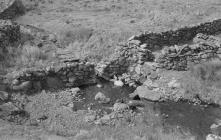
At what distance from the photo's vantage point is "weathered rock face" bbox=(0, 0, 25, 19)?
68.9ft

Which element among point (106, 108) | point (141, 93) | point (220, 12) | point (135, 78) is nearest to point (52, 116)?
point (106, 108)

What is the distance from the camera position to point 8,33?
16.5m

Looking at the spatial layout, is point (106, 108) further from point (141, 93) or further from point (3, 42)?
point (3, 42)

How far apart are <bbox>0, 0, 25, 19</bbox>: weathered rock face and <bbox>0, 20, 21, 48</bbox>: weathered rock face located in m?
4.26

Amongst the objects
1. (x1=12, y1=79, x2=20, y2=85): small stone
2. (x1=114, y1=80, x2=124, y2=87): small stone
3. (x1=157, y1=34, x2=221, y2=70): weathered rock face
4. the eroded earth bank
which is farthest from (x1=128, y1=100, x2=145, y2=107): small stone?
(x1=12, y1=79, x2=20, y2=85): small stone

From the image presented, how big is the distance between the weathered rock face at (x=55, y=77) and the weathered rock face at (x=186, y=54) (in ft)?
10.8

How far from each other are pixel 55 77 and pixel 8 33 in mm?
4813

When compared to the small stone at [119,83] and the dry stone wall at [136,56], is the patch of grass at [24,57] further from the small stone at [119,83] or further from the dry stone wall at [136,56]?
the small stone at [119,83]

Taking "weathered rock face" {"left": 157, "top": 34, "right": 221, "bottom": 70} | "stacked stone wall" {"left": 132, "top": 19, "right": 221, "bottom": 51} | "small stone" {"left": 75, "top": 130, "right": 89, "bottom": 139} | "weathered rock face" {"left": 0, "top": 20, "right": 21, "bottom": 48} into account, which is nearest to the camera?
"small stone" {"left": 75, "top": 130, "right": 89, "bottom": 139}

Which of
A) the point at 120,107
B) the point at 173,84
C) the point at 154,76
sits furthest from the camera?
the point at 154,76

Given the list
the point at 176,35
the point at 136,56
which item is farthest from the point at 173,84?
the point at 176,35

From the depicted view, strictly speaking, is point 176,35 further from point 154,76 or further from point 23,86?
point 23,86

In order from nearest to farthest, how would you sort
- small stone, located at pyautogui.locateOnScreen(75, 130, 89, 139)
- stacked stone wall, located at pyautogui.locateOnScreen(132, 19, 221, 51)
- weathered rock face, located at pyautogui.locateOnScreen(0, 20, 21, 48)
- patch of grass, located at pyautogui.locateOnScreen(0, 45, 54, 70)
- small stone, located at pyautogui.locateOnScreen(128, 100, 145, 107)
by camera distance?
small stone, located at pyautogui.locateOnScreen(75, 130, 89, 139) < small stone, located at pyautogui.locateOnScreen(128, 100, 145, 107) < patch of grass, located at pyautogui.locateOnScreen(0, 45, 54, 70) < weathered rock face, located at pyautogui.locateOnScreen(0, 20, 21, 48) < stacked stone wall, located at pyautogui.locateOnScreen(132, 19, 221, 51)

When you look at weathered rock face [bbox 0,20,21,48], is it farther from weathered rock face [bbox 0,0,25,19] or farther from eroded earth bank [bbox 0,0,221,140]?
weathered rock face [bbox 0,0,25,19]
